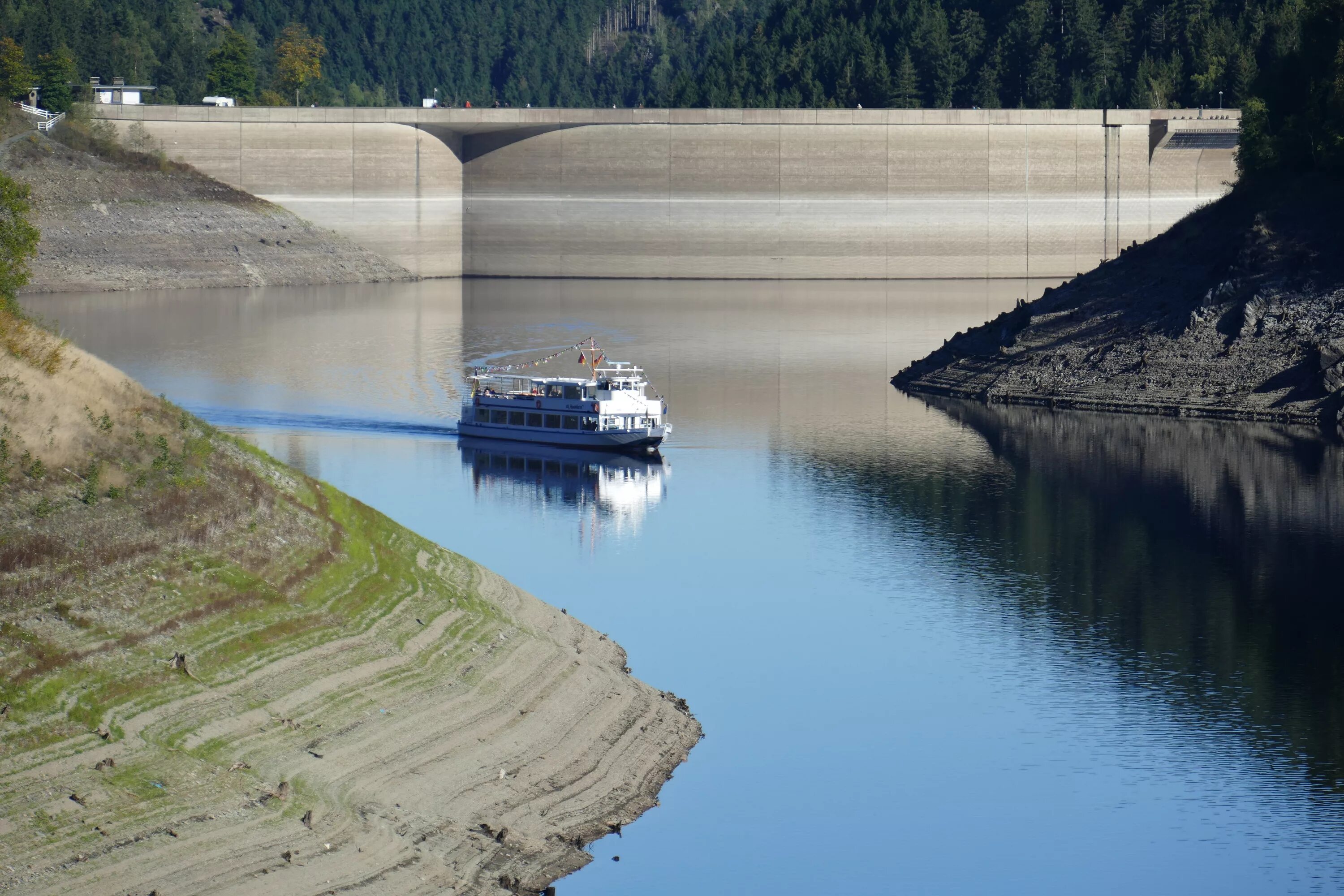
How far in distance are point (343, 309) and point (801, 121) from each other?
A: 3890 cm

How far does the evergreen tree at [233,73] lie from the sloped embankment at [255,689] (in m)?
153

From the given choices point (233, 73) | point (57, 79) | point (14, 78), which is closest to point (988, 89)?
point (233, 73)

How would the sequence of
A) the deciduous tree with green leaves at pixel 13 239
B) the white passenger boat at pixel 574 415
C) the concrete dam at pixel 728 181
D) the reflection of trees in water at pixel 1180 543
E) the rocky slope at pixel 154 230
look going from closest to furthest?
the reflection of trees in water at pixel 1180 543, the deciduous tree with green leaves at pixel 13 239, the white passenger boat at pixel 574 415, the rocky slope at pixel 154 230, the concrete dam at pixel 728 181

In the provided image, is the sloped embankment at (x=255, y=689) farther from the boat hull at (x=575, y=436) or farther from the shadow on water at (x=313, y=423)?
the shadow on water at (x=313, y=423)

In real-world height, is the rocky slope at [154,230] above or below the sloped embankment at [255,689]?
above

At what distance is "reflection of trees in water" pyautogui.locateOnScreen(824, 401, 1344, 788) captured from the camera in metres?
33.9

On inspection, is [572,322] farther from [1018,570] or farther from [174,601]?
[174,601]

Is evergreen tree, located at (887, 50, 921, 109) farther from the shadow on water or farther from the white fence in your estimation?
the shadow on water

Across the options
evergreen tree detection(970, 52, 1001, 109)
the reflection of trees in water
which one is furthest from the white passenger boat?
evergreen tree detection(970, 52, 1001, 109)

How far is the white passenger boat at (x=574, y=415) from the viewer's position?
62938 mm

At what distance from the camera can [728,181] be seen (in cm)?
13375

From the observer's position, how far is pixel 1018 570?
44.3m

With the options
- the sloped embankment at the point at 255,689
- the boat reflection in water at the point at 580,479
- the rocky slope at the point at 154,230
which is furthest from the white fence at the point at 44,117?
the sloped embankment at the point at 255,689

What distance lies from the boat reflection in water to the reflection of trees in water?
6662 millimetres
